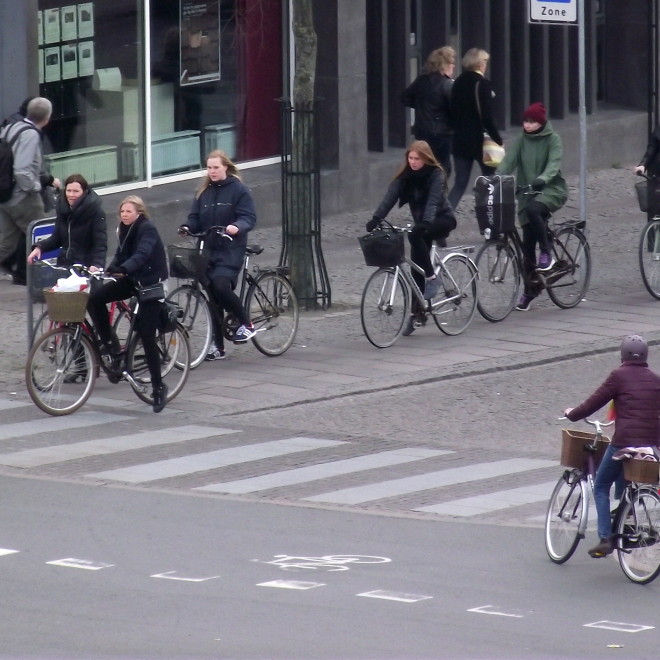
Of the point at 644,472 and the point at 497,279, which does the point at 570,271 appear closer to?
the point at 497,279

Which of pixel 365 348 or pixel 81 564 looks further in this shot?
pixel 365 348

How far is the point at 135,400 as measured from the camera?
1208 cm

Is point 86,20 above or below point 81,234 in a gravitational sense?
above

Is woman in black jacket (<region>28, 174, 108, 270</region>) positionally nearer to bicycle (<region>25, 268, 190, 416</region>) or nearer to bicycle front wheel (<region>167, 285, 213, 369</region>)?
bicycle (<region>25, 268, 190, 416</region>)

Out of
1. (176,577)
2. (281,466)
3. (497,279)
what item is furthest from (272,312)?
(176,577)

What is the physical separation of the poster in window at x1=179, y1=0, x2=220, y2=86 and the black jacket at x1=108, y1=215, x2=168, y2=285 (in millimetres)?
7397

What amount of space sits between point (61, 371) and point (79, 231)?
4.00ft

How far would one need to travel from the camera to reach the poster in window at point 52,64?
1725 cm

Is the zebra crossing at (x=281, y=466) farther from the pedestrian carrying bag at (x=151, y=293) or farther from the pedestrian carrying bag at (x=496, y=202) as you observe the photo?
the pedestrian carrying bag at (x=496, y=202)

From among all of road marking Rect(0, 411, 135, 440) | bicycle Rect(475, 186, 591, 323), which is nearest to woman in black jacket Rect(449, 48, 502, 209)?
bicycle Rect(475, 186, 591, 323)

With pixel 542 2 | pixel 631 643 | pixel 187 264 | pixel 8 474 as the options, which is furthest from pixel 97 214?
pixel 631 643

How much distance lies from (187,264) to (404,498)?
3635mm

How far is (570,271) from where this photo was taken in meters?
15.0

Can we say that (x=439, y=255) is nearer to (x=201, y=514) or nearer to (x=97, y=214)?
(x=97, y=214)
